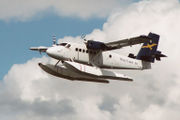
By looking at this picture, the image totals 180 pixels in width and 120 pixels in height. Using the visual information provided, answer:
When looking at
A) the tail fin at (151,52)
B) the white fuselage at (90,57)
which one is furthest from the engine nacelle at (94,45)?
the tail fin at (151,52)

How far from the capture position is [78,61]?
141 feet

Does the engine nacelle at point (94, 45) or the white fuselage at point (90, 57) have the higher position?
the engine nacelle at point (94, 45)

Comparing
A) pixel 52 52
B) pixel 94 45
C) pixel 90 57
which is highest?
pixel 94 45

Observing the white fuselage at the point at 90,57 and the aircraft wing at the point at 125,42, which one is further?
the white fuselage at the point at 90,57

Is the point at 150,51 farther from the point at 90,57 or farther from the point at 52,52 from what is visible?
the point at 52,52

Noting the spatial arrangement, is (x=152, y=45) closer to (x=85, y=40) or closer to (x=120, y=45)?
(x=120, y=45)

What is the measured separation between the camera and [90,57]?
144ft

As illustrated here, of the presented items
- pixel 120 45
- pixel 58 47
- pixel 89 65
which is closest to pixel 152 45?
pixel 120 45

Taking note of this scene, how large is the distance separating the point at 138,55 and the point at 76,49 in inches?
327

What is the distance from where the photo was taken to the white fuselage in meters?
42.2

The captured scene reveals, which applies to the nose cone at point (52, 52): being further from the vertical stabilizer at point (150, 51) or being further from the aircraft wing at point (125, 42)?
the vertical stabilizer at point (150, 51)

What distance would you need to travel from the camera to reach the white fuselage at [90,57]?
42250mm

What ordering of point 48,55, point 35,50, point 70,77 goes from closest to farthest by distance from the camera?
point 48,55
point 70,77
point 35,50

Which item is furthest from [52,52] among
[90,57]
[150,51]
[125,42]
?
[150,51]
